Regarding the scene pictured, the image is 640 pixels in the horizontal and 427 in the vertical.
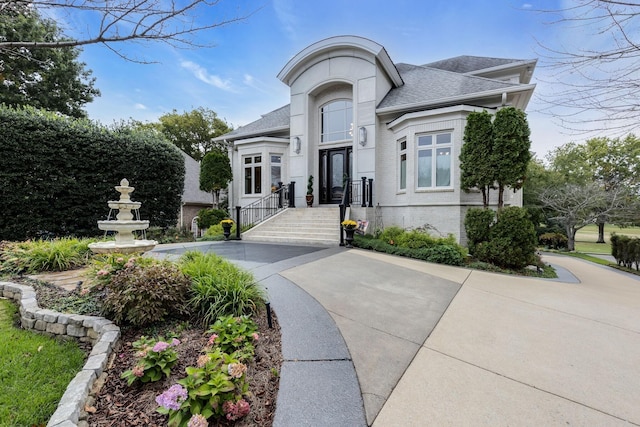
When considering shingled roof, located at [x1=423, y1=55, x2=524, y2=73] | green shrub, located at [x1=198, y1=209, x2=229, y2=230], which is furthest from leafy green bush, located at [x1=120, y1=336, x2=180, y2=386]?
shingled roof, located at [x1=423, y1=55, x2=524, y2=73]

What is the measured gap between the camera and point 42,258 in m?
5.17

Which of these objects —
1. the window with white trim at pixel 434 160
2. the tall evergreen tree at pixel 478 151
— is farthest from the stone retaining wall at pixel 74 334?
the window with white trim at pixel 434 160

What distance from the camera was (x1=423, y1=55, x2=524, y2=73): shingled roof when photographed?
43.6ft

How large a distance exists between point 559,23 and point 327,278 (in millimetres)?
4598

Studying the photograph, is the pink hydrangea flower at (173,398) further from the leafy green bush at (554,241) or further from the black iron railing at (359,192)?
the leafy green bush at (554,241)

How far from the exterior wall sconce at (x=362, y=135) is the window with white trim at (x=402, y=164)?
1.36 metres

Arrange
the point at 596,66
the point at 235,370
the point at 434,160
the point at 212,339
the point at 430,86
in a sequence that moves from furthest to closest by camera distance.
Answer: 1. the point at 430,86
2. the point at 434,160
3. the point at 596,66
4. the point at 212,339
5. the point at 235,370

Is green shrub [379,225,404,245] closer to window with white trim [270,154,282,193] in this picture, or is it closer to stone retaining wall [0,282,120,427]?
window with white trim [270,154,282,193]

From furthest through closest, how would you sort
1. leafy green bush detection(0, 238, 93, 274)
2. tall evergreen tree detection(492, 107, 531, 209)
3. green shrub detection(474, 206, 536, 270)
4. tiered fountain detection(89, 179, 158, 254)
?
1. tall evergreen tree detection(492, 107, 531, 209)
2. green shrub detection(474, 206, 536, 270)
3. leafy green bush detection(0, 238, 93, 274)
4. tiered fountain detection(89, 179, 158, 254)

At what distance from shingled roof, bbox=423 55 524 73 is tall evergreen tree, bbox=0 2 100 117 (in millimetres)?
19315

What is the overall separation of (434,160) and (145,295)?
366 inches

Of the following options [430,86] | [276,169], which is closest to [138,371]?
[276,169]

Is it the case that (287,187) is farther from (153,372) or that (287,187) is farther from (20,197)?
(153,372)

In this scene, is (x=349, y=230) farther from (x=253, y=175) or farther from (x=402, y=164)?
(x=253, y=175)
